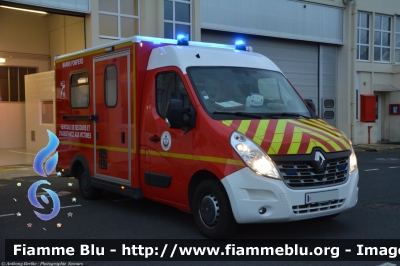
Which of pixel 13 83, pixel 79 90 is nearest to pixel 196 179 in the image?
pixel 79 90

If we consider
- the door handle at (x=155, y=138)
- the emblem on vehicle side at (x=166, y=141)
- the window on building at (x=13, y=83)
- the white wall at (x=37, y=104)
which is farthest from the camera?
the window on building at (x=13, y=83)

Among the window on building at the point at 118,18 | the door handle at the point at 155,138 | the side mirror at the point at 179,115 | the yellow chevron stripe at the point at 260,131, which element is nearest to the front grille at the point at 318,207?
the yellow chevron stripe at the point at 260,131

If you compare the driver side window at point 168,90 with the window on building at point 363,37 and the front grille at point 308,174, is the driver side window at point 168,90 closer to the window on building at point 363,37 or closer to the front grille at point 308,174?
the front grille at point 308,174

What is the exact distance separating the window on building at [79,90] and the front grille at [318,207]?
4681 mm

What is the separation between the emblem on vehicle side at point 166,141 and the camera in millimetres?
7177

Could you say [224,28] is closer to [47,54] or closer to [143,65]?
[47,54]

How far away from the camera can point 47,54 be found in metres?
21.8

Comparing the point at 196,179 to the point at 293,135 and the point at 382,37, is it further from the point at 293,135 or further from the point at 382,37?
the point at 382,37

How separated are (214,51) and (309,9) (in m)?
16.2

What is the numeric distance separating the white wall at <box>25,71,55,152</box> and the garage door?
6.58m

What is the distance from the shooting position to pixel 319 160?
6.27 m

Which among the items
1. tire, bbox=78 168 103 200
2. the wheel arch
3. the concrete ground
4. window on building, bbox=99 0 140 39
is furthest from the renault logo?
window on building, bbox=99 0 140 39

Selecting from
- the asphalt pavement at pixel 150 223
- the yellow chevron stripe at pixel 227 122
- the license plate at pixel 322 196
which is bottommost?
the asphalt pavement at pixel 150 223

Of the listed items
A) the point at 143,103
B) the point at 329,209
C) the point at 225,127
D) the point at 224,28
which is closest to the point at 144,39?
the point at 143,103
